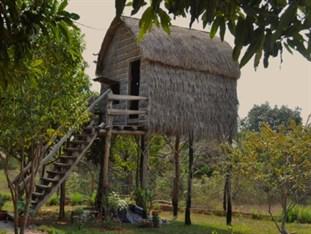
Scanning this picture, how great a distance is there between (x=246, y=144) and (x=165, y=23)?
9.74 meters

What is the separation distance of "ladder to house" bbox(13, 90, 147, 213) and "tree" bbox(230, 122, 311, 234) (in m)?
3.40

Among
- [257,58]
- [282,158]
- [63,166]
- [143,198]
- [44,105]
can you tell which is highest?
[44,105]

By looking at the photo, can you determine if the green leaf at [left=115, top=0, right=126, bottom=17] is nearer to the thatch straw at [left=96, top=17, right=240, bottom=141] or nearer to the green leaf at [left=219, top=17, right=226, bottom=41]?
the green leaf at [left=219, top=17, right=226, bottom=41]

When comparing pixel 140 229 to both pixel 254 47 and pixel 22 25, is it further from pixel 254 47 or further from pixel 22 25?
pixel 254 47

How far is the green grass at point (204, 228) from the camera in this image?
11.3m

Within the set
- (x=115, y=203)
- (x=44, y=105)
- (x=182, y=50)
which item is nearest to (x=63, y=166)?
(x=115, y=203)

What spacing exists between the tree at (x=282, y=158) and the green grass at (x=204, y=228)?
5.85 ft

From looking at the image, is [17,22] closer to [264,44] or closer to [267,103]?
[264,44]

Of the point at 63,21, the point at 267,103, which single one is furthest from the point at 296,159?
the point at 267,103

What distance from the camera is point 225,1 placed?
5.92 feet

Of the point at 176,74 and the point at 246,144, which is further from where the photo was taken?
the point at 176,74

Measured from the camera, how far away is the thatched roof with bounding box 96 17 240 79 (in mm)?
13797

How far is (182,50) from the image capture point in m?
14.4

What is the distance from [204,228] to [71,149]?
4102 mm
